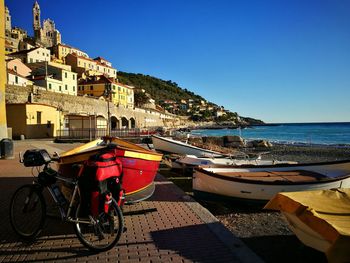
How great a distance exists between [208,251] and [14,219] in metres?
3.08

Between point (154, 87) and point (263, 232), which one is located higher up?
point (154, 87)

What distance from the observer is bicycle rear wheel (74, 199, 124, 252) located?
4.04m

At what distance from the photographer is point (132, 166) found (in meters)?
5.85

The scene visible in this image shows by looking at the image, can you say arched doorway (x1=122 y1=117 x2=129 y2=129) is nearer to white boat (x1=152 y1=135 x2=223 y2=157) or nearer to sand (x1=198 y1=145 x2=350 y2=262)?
white boat (x1=152 y1=135 x2=223 y2=157)

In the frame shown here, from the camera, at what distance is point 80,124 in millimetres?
32125

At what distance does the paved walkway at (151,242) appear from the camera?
392 cm

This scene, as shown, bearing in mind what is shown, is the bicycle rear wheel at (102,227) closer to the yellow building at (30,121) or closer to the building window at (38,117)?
the yellow building at (30,121)

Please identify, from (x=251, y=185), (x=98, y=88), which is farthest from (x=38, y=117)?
(x=98, y=88)

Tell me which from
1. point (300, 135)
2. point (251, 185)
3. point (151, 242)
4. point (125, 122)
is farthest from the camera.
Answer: point (125, 122)

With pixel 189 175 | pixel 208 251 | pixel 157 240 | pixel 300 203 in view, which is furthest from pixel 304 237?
pixel 189 175

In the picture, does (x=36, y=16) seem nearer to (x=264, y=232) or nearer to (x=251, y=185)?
(x=251, y=185)

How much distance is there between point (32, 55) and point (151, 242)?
80125 mm

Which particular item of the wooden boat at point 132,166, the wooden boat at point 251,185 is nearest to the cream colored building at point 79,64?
the wooden boat at point 251,185

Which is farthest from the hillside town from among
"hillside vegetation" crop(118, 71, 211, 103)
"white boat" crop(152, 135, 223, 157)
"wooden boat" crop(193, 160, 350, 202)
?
"hillside vegetation" crop(118, 71, 211, 103)
